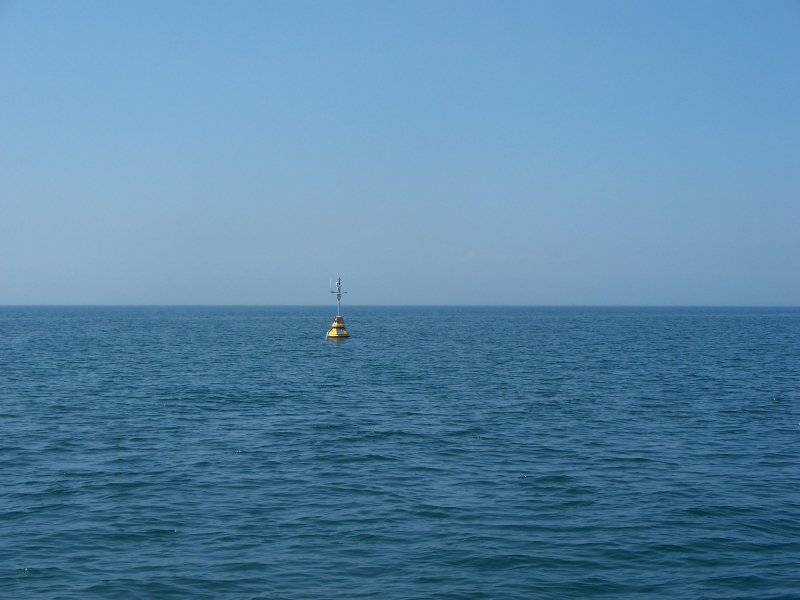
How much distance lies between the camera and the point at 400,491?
75.8ft

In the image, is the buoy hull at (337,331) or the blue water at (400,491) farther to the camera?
the buoy hull at (337,331)

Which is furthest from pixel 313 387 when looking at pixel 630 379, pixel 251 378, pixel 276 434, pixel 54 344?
pixel 54 344

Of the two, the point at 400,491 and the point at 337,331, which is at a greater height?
the point at 337,331

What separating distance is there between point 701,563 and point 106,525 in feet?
48.8

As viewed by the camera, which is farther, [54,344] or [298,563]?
[54,344]

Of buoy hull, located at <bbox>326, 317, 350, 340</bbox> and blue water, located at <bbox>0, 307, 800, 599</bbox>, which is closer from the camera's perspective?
blue water, located at <bbox>0, 307, 800, 599</bbox>

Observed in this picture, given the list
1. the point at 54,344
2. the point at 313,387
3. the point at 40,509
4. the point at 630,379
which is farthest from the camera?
the point at 54,344

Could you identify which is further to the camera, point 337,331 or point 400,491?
point 337,331

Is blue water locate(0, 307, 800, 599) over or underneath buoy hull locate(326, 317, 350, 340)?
underneath

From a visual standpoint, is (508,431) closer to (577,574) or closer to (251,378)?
(577,574)

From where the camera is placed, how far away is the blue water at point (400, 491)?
16547mm

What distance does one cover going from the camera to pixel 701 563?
17.4m

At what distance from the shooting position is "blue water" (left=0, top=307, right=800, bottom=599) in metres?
16.5

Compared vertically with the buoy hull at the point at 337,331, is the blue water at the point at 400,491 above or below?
below
